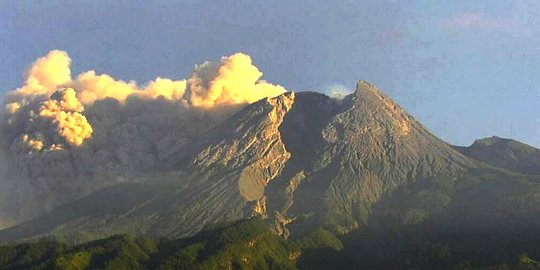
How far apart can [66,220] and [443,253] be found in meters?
90.4

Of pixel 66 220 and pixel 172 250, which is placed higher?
pixel 66 220

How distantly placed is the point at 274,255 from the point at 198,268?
2318 cm

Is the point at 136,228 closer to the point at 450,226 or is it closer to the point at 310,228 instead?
the point at 310,228

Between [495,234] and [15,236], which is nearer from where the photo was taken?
[495,234]

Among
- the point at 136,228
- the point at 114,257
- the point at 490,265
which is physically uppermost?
the point at 136,228

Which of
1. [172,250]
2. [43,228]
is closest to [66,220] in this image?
[43,228]

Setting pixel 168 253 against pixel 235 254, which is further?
pixel 168 253

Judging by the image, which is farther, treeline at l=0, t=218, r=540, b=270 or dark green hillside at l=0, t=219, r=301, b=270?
treeline at l=0, t=218, r=540, b=270

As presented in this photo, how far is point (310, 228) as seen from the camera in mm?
194250

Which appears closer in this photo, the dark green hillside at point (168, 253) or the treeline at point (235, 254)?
the dark green hillside at point (168, 253)

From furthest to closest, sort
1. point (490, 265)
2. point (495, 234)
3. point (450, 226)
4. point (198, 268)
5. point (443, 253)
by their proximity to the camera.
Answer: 1. point (450, 226)
2. point (495, 234)
3. point (443, 253)
4. point (490, 265)
5. point (198, 268)

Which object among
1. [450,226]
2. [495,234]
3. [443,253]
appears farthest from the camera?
[450,226]

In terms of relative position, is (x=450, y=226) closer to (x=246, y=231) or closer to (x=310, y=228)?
(x=310, y=228)

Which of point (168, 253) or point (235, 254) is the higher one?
point (168, 253)
